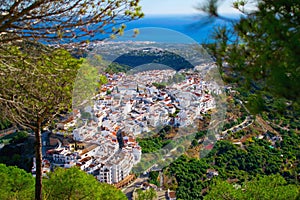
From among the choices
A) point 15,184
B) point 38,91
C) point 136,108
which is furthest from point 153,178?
point 38,91

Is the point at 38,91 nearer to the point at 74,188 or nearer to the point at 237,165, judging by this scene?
the point at 74,188

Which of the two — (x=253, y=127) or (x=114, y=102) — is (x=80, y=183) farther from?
(x=253, y=127)

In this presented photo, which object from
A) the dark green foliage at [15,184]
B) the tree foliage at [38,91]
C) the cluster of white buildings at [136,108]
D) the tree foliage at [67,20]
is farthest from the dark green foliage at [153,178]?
the tree foliage at [67,20]

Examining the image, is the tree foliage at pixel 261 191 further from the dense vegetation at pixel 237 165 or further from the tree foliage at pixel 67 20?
the dense vegetation at pixel 237 165

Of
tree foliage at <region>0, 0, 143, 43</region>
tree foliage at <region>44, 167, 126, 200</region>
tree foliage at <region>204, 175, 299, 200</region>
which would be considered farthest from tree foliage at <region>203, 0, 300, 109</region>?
tree foliage at <region>44, 167, 126, 200</region>

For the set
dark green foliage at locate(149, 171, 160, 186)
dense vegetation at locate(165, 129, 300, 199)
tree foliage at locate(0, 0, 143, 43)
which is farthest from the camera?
dense vegetation at locate(165, 129, 300, 199)

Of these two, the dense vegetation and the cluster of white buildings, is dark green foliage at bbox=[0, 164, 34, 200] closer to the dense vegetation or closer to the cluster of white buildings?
the cluster of white buildings

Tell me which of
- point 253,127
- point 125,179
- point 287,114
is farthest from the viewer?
point 253,127

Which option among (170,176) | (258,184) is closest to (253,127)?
(170,176)
